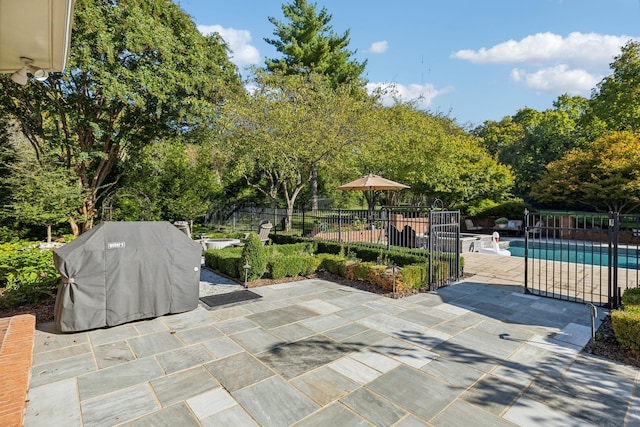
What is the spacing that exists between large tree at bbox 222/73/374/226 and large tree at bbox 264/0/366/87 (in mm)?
6606

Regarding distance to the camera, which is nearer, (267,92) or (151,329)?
(151,329)

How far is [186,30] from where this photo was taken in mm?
10531

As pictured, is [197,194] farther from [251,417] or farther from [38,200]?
[251,417]

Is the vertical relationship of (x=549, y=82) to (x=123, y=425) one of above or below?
above

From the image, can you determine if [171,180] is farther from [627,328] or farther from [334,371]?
[627,328]

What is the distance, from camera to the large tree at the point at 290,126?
12.4 m

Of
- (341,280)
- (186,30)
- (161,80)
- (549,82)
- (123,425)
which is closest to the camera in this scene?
(123,425)

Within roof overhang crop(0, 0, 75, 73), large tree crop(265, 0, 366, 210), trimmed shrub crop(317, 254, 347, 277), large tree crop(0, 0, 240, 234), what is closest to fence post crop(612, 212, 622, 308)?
trimmed shrub crop(317, 254, 347, 277)

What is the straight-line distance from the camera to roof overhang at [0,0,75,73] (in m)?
2.02

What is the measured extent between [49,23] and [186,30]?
9.89m

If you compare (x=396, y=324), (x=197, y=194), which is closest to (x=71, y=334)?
(x=396, y=324)

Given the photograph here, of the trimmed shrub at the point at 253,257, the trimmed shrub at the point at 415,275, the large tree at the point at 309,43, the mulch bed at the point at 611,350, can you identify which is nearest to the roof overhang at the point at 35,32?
the trimmed shrub at the point at 253,257

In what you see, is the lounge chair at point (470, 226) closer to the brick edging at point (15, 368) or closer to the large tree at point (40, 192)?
the large tree at point (40, 192)

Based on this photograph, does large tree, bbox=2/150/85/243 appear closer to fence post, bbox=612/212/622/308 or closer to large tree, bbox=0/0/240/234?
large tree, bbox=0/0/240/234
